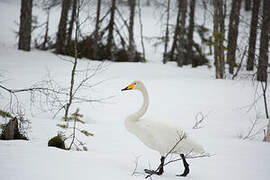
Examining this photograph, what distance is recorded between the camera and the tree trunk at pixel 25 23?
1622 centimetres

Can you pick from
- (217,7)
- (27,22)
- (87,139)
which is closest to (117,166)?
(87,139)

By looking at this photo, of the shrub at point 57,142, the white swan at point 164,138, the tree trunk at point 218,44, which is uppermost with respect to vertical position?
the tree trunk at point 218,44

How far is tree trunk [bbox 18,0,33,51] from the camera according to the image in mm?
16219

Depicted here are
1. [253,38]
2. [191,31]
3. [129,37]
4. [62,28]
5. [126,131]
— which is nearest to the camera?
[126,131]

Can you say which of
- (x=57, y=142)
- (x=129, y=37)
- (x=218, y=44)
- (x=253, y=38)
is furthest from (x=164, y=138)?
(x=129, y=37)

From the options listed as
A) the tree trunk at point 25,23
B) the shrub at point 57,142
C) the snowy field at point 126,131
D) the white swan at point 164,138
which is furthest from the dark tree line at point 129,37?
the shrub at point 57,142

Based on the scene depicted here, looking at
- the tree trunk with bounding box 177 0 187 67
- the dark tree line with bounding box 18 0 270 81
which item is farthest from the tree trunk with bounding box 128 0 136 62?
the tree trunk with bounding box 177 0 187 67

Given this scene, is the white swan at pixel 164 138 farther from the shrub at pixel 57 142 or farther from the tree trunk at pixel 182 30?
the tree trunk at pixel 182 30

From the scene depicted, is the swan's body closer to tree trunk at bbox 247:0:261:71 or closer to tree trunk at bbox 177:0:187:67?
tree trunk at bbox 247:0:261:71

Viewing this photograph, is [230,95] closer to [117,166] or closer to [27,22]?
[117,166]

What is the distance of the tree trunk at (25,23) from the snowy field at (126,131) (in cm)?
101

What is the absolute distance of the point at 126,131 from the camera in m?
A: 7.55

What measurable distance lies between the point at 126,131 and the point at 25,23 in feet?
38.1

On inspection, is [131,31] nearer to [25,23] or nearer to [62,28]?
[62,28]
